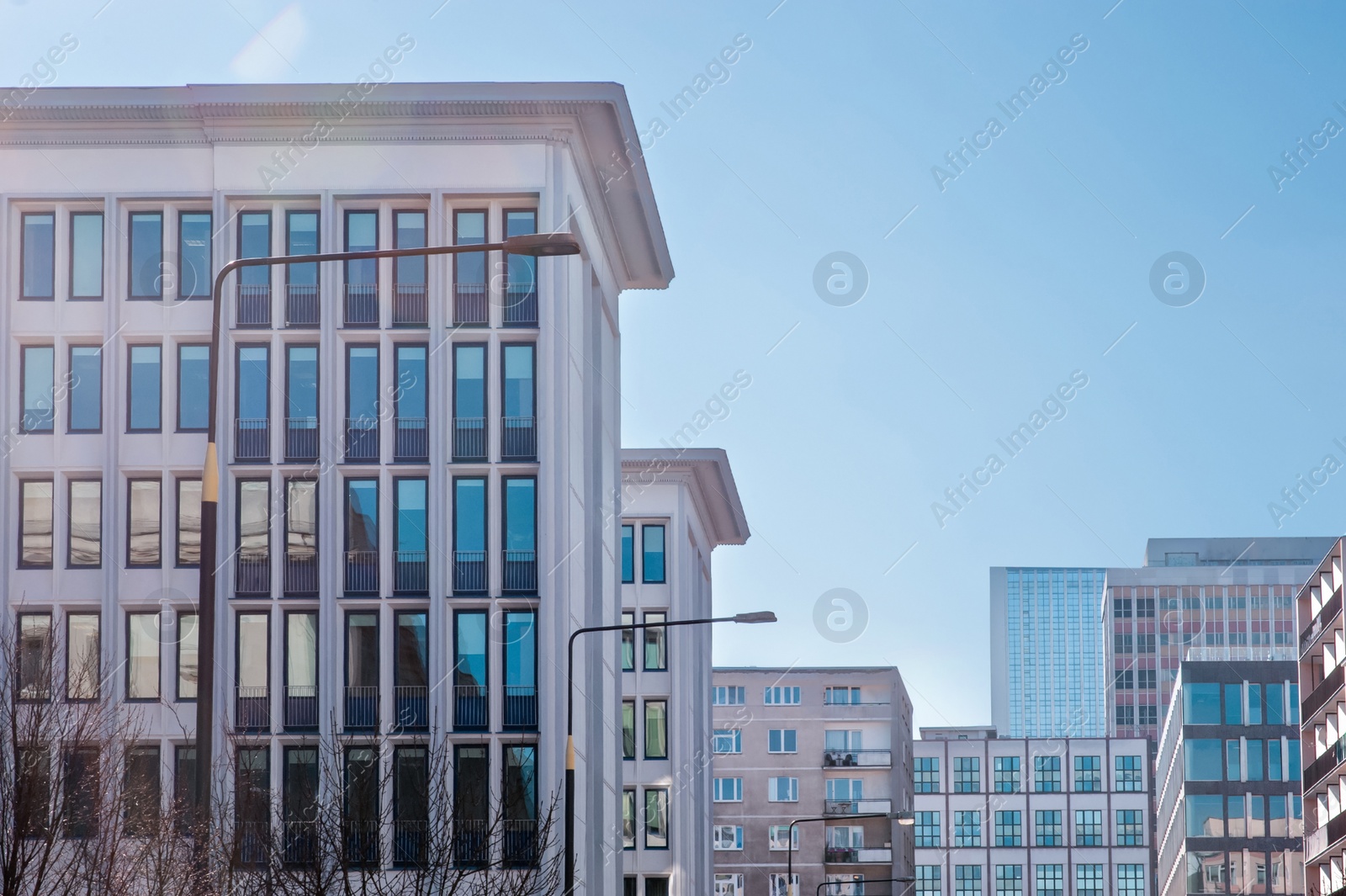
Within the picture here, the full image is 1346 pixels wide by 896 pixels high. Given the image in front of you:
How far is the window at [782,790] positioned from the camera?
147m

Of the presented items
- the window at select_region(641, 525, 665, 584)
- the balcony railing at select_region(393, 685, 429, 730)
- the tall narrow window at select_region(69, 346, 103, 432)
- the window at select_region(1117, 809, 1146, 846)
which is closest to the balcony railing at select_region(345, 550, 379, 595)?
the balcony railing at select_region(393, 685, 429, 730)

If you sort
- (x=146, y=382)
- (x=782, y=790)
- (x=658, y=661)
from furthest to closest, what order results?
(x=782, y=790), (x=658, y=661), (x=146, y=382)

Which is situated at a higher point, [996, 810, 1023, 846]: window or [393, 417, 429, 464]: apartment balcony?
[393, 417, 429, 464]: apartment balcony

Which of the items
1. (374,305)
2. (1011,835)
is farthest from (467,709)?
(1011,835)

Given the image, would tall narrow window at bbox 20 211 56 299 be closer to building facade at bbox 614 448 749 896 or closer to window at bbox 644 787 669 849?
building facade at bbox 614 448 749 896

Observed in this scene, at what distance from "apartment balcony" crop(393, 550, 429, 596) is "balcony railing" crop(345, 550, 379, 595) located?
529 mm

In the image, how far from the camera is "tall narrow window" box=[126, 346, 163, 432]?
53344mm

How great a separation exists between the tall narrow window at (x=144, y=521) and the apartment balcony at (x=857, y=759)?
101 meters

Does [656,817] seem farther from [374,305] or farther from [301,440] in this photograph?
[374,305]

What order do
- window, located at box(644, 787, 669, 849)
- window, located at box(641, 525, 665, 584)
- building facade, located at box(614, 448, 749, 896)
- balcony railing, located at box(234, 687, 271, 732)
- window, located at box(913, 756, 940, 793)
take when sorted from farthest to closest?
window, located at box(913, 756, 940, 793)
window, located at box(641, 525, 665, 584)
window, located at box(644, 787, 669, 849)
building facade, located at box(614, 448, 749, 896)
balcony railing, located at box(234, 687, 271, 732)

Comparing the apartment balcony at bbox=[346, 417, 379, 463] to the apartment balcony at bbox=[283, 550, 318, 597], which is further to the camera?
the apartment balcony at bbox=[346, 417, 379, 463]

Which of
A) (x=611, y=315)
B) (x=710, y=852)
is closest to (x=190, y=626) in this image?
(x=611, y=315)

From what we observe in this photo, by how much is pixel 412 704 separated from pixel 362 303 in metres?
10.8

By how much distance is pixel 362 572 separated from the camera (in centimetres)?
5306
